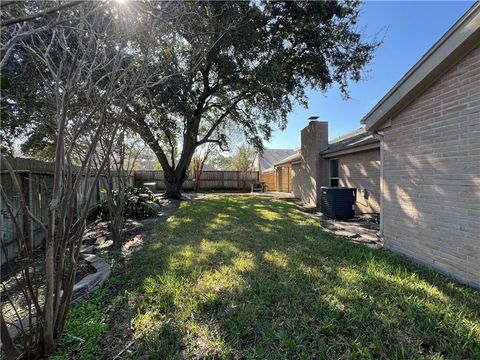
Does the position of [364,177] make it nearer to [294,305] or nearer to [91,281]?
[294,305]

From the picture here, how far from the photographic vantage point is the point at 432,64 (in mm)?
3676

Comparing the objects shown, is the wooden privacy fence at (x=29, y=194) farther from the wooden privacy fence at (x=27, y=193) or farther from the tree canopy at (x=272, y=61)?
the tree canopy at (x=272, y=61)

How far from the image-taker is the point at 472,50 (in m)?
3.29

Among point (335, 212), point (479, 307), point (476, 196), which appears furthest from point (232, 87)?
point (479, 307)

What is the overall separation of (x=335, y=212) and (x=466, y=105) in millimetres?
5250

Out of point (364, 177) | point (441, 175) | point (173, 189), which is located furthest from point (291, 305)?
point (173, 189)

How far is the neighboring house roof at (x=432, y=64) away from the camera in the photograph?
310 cm

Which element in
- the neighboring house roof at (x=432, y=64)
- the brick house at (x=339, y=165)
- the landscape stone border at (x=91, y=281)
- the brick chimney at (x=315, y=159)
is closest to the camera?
the landscape stone border at (x=91, y=281)

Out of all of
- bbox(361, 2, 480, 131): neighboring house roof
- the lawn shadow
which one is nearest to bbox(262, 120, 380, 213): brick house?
bbox(361, 2, 480, 131): neighboring house roof

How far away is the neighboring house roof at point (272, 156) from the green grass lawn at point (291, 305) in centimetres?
2853

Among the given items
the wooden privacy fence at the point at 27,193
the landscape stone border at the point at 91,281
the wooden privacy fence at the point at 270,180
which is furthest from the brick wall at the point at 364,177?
the wooden privacy fence at the point at 270,180

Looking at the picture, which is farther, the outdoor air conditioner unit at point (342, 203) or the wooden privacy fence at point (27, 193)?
the outdoor air conditioner unit at point (342, 203)

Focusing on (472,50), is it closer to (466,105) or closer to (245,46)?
(466,105)

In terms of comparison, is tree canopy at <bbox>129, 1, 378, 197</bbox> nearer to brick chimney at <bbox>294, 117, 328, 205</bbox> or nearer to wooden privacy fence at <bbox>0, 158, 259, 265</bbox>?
brick chimney at <bbox>294, 117, 328, 205</bbox>
